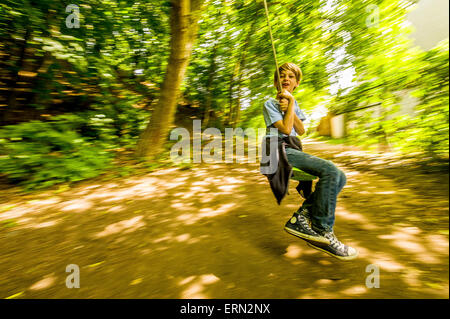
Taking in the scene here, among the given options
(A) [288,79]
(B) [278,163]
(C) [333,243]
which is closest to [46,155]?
(B) [278,163]

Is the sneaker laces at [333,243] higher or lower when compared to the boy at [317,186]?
lower

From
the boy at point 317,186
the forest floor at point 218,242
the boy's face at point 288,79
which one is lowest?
the forest floor at point 218,242

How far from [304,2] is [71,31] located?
6.36 m

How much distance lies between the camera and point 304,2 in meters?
5.89

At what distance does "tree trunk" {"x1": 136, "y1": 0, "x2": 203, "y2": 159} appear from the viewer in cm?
500

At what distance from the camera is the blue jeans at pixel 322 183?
2113mm

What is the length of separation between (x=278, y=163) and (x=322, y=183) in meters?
0.47

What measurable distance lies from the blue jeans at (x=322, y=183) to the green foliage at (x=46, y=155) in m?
4.89

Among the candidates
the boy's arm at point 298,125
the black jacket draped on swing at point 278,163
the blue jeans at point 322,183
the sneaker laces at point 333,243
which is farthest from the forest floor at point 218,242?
the boy's arm at point 298,125

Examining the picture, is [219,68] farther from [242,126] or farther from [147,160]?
[147,160]

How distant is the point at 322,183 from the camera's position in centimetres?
213

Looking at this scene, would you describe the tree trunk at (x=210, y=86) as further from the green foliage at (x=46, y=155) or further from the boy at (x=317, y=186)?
the boy at (x=317, y=186)

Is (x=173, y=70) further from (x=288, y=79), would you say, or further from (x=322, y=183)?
(x=322, y=183)
